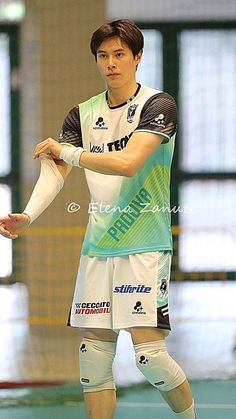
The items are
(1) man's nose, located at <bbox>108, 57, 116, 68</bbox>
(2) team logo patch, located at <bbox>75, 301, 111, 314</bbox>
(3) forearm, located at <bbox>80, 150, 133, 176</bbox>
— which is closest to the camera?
(3) forearm, located at <bbox>80, 150, 133, 176</bbox>

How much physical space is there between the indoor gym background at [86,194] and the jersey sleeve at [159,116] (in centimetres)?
176

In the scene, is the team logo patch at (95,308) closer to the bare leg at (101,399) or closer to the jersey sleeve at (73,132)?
the bare leg at (101,399)

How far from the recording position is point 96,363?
345 centimetres

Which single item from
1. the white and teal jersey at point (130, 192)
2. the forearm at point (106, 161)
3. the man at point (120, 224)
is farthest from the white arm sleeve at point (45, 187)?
the forearm at point (106, 161)

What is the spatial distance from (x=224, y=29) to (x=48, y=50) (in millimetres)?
3269

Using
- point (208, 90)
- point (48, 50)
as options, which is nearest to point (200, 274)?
point (208, 90)

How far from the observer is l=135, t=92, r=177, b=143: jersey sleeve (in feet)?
10.7

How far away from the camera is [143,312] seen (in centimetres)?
336

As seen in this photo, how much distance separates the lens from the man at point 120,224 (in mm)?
3342

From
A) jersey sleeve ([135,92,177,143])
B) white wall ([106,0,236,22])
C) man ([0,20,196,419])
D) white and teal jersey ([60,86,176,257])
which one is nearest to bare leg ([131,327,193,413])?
man ([0,20,196,419])

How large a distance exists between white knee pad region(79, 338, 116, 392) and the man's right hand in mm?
476

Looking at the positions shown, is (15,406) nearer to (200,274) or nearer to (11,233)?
(11,233)

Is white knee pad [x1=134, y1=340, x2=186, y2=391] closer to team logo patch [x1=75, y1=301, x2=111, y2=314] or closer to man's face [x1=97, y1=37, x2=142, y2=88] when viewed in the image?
team logo patch [x1=75, y1=301, x2=111, y2=314]

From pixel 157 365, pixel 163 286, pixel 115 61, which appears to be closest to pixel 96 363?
pixel 157 365
